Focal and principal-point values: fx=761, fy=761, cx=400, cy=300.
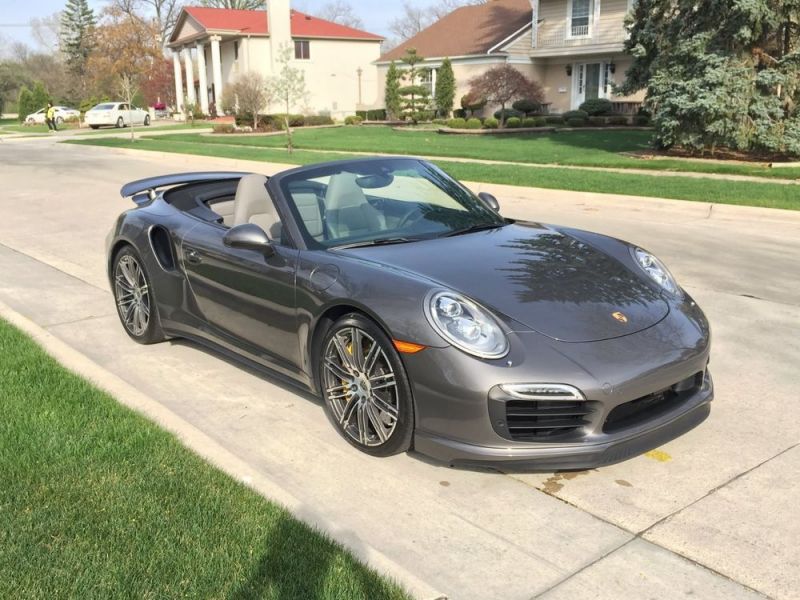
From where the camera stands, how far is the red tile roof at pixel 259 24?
50.7 metres

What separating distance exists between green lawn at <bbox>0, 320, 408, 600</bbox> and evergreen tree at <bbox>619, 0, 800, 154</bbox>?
1645 centimetres

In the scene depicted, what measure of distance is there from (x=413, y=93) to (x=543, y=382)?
37.3m

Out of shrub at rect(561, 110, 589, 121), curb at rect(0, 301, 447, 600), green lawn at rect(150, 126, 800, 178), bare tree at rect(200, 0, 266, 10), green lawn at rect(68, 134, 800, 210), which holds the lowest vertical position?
curb at rect(0, 301, 447, 600)

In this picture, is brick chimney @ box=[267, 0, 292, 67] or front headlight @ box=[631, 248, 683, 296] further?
brick chimney @ box=[267, 0, 292, 67]

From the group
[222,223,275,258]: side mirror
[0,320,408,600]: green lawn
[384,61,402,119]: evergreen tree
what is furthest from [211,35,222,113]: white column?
[0,320,408,600]: green lawn

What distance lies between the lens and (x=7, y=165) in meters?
23.0

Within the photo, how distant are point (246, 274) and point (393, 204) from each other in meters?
0.99

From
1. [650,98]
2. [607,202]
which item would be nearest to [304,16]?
[650,98]

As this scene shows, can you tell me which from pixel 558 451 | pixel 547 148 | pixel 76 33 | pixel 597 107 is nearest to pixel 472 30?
pixel 597 107

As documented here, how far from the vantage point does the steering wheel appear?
4.53m

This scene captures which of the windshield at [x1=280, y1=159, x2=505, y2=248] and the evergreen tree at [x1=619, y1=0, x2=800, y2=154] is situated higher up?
the evergreen tree at [x1=619, y1=0, x2=800, y2=154]

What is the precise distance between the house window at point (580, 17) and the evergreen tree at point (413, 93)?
7889mm

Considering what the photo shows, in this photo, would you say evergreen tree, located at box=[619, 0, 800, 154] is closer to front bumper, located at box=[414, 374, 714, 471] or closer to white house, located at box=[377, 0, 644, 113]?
front bumper, located at box=[414, 374, 714, 471]

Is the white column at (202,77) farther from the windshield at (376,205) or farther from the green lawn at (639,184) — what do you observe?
the windshield at (376,205)
